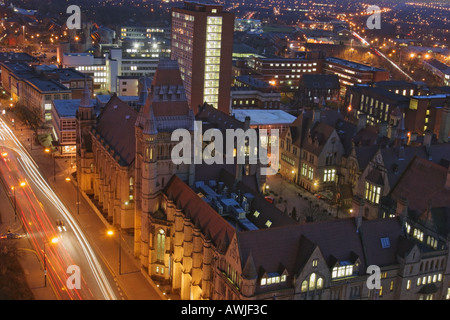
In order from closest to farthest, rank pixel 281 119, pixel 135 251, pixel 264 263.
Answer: pixel 264 263 → pixel 135 251 → pixel 281 119

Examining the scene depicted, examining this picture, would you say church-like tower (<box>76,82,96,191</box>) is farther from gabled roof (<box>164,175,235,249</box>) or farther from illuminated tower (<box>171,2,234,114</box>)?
illuminated tower (<box>171,2,234,114</box>)

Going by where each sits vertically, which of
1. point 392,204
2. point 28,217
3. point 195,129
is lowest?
point 28,217

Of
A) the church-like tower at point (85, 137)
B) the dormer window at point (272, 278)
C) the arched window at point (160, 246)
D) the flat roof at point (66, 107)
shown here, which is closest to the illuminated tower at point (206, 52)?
the flat roof at point (66, 107)

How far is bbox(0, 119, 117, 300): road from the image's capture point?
8031cm

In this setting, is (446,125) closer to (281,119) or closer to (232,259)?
(281,119)

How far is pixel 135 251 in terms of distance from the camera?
91812mm

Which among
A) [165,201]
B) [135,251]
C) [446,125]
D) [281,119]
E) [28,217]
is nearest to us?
[165,201]

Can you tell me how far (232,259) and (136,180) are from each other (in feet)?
99.6

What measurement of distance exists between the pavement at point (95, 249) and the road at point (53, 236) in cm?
116

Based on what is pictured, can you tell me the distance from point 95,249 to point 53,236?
8.58 meters

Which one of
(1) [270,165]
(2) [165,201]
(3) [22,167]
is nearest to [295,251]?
(2) [165,201]

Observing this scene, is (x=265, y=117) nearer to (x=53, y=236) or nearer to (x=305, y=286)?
(x=53, y=236)

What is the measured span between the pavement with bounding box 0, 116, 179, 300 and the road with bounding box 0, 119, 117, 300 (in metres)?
1.16

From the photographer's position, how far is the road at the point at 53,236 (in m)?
80.3
